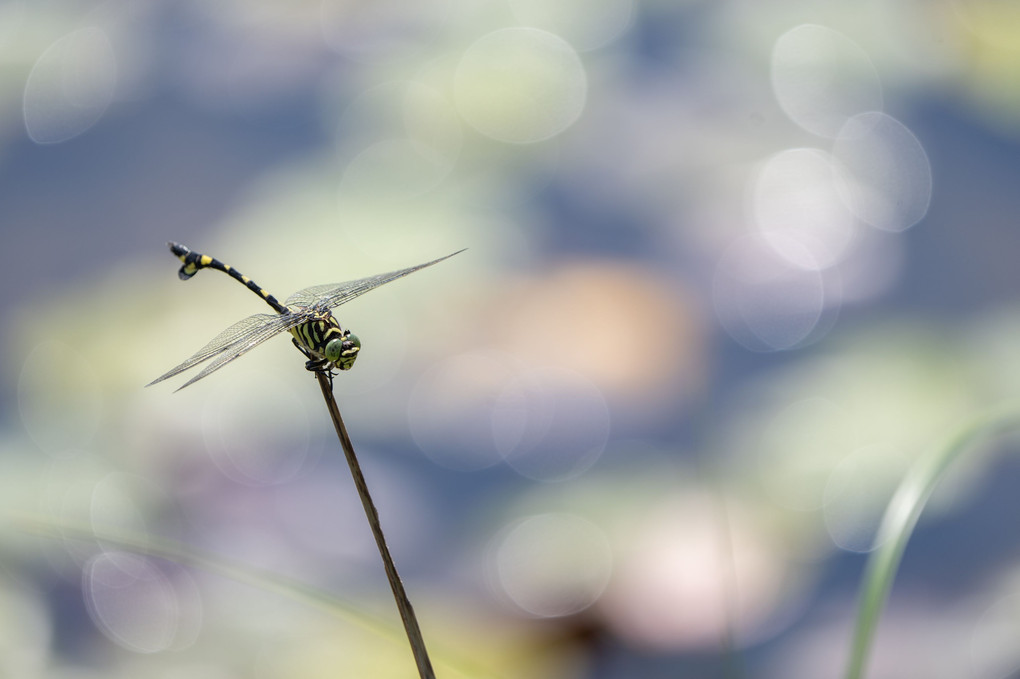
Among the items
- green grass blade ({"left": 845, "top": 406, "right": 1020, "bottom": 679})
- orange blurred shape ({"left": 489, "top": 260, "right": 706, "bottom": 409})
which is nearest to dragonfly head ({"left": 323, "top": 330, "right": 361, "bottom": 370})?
green grass blade ({"left": 845, "top": 406, "right": 1020, "bottom": 679})

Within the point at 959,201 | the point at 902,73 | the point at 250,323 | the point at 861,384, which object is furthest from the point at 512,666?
the point at 902,73

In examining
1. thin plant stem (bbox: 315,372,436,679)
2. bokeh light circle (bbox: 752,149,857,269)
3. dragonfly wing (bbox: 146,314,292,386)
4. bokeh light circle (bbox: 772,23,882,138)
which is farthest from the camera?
bokeh light circle (bbox: 772,23,882,138)

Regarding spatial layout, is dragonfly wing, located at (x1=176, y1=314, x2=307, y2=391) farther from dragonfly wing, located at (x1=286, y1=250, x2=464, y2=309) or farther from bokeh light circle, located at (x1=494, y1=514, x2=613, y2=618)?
bokeh light circle, located at (x1=494, y1=514, x2=613, y2=618)

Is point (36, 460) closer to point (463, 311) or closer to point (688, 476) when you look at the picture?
point (463, 311)

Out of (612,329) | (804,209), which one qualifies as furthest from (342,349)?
(804,209)

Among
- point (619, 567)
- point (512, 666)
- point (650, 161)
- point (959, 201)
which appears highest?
point (650, 161)

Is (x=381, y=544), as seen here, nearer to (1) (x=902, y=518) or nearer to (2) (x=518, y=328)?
(1) (x=902, y=518)

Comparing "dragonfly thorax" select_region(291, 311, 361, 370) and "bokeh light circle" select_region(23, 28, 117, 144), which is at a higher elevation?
"bokeh light circle" select_region(23, 28, 117, 144)
